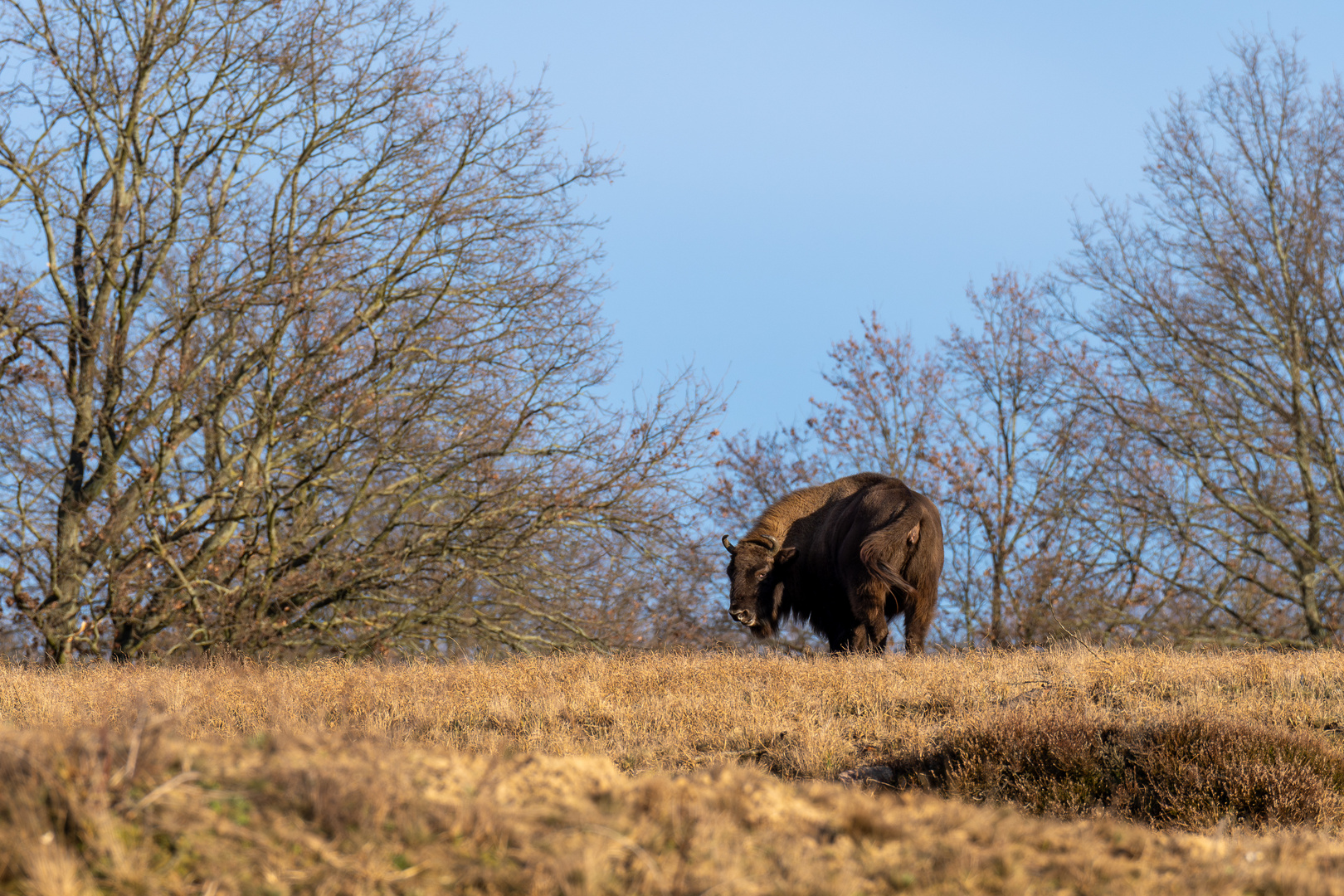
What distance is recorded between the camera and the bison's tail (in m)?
10.8

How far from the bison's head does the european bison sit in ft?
0.04

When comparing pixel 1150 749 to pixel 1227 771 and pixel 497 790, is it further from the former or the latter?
pixel 497 790

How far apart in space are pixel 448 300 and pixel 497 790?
13.0m

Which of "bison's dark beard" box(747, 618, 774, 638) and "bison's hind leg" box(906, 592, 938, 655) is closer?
"bison's hind leg" box(906, 592, 938, 655)

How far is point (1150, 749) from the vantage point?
261 inches

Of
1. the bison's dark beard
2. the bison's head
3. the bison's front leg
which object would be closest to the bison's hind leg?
the bison's front leg

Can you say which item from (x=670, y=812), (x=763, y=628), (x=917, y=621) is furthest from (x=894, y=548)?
(x=670, y=812)

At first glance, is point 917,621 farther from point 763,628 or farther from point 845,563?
point 763,628

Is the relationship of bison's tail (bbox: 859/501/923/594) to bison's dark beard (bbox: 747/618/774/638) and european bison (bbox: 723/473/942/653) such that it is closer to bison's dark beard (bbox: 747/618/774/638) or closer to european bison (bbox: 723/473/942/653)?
european bison (bbox: 723/473/942/653)

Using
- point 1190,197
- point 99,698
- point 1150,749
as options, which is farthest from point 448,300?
point 1190,197

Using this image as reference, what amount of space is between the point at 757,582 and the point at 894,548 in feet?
7.65

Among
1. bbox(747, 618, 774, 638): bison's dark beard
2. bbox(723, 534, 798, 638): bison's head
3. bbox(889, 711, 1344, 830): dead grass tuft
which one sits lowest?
bbox(889, 711, 1344, 830): dead grass tuft

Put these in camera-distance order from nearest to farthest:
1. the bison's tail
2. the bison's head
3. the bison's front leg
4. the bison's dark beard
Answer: the bison's tail
the bison's front leg
the bison's head
the bison's dark beard

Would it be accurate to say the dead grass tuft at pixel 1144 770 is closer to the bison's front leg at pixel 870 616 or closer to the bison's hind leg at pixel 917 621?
the bison's front leg at pixel 870 616
